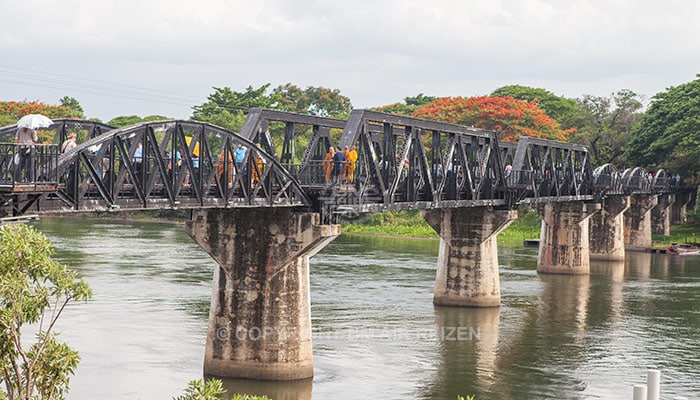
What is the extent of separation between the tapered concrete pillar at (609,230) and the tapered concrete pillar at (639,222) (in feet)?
34.3

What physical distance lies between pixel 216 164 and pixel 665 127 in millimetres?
80180

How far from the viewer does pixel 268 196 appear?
32688 millimetres

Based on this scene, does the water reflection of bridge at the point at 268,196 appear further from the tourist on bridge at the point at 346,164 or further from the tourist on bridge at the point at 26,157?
the tourist on bridge at the point at 346,164

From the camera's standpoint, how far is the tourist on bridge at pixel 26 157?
2277cm

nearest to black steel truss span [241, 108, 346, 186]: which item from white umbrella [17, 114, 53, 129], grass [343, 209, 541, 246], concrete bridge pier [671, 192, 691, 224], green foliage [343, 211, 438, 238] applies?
white umbrella [17, 114, 53, 129]

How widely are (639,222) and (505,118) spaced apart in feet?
60.3

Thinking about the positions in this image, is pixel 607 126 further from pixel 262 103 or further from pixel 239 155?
pixel 239 155

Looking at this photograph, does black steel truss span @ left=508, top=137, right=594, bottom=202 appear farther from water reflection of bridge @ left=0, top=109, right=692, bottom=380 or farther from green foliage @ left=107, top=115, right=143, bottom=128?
green foliage @ left=107, top=115, right=143, bottom=128

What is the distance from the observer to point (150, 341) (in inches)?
1641

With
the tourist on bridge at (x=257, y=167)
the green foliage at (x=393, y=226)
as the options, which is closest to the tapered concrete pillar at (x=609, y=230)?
the green foliage at (x=393, y=226)

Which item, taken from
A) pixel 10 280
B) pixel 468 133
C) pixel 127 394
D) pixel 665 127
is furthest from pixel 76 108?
pixel 10 280

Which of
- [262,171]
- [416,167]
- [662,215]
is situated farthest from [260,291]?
[662,215]

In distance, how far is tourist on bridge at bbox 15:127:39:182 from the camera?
2277 cm

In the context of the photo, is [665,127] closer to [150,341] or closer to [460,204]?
[460,204]
